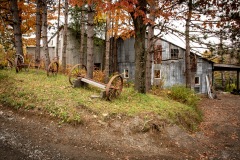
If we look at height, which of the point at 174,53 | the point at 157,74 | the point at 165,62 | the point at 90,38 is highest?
the point at 174,53

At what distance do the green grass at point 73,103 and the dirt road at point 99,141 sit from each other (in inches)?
13.6

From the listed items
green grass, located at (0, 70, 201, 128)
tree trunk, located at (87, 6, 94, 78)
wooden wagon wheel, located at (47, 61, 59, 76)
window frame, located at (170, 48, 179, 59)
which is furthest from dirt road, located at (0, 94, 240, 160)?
window frame, located at (170, 48, 179, 59)

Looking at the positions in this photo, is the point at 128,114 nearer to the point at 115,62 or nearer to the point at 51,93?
the point at 51,93

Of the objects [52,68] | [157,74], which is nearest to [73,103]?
[52,68]

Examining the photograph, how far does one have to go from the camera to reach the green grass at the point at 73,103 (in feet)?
22.1

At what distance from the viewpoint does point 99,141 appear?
5.62 meters

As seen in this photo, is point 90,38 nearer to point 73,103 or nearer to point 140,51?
point 140,51

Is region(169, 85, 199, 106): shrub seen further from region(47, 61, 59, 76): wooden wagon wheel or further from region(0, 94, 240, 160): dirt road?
region(47, 61, 59, 76): wooden wagon wheel

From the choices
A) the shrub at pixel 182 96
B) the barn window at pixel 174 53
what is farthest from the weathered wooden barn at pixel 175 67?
the shrub at pixel 182 96

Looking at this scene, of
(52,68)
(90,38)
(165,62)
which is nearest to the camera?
(90,38)

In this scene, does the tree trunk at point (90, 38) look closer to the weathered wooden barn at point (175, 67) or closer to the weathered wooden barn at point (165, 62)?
the weathered wooden barn at point (165, 62)

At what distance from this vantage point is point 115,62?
24125 mm

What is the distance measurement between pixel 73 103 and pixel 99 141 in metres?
2.04

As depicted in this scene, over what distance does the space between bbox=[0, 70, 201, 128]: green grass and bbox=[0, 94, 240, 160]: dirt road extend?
1.13 feet
